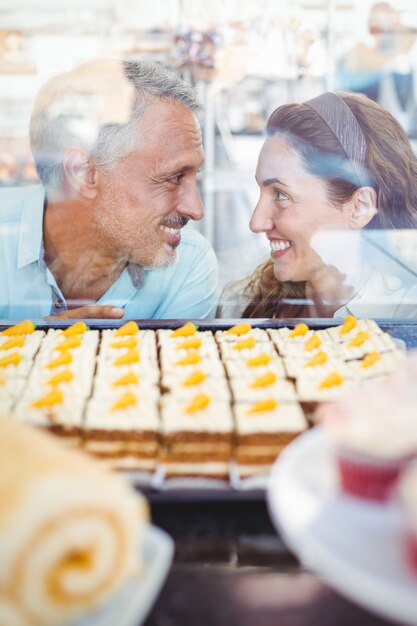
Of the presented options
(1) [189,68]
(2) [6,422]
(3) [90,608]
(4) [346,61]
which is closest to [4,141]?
(1) [189,68]

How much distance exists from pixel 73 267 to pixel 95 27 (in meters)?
0.92

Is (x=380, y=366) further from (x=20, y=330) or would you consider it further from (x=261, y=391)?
(x=20, y=330)

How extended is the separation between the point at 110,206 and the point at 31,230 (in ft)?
1.18

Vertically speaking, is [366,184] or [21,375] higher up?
[366,184]

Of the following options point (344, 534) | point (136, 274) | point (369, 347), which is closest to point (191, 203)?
point (136, 274)

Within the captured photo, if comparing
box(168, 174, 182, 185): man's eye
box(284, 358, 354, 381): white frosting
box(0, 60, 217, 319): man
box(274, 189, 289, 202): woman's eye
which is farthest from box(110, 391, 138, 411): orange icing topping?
box(274, 189, 289, 202): woman's eye

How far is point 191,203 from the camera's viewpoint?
105 inches

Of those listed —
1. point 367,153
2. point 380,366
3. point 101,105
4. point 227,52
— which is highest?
point 227,52

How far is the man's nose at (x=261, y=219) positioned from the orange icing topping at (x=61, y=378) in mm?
1135

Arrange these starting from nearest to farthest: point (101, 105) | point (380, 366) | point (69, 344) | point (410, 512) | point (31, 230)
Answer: point (410, 512) < point (380, 366) < point (69, 344) < point (101, 105) < point (31, 230)

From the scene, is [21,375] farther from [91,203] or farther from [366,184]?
[366,184]

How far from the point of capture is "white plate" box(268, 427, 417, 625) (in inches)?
39.3

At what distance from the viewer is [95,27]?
8.16 ft

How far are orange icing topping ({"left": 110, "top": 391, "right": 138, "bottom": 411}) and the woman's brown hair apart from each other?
133 centimetres
